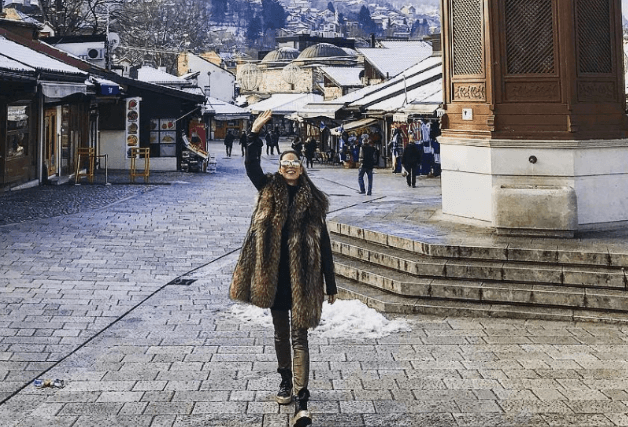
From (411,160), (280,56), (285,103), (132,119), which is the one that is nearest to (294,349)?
(411,160)

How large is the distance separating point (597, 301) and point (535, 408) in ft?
8.81

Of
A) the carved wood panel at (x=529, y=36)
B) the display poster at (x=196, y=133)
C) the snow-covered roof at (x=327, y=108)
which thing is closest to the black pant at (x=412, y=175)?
the snow-covered roof at (x=327, y=108)

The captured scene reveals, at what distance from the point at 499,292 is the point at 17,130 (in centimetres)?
1681

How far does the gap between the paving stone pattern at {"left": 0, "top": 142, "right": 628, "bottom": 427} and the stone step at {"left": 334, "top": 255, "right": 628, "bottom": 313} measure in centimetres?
28

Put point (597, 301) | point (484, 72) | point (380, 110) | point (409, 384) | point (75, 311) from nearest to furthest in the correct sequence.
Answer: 1. point (409, 384)
2. point (597, 301)
3. point (75, 311)
4. point (484, 72)
5. point (380, 110)

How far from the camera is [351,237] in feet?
34.5

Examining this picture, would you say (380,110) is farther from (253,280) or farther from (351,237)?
(253,280)

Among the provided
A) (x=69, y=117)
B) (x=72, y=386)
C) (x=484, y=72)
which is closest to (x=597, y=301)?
(x=484, y=72)

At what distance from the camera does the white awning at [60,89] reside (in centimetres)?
1853

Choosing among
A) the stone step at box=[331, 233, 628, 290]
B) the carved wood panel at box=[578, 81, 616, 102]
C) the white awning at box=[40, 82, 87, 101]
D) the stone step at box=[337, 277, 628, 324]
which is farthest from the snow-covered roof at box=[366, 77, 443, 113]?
the stone step at box=[337, 277, 628, 324]

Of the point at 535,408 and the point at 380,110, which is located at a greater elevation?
the point at 380,110

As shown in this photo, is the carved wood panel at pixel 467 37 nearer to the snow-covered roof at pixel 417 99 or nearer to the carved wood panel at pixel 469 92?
the carved wood panel at pixel 469 92

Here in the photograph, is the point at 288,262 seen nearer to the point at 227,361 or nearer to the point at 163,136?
the point at 227,361

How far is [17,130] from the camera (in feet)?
69.8
